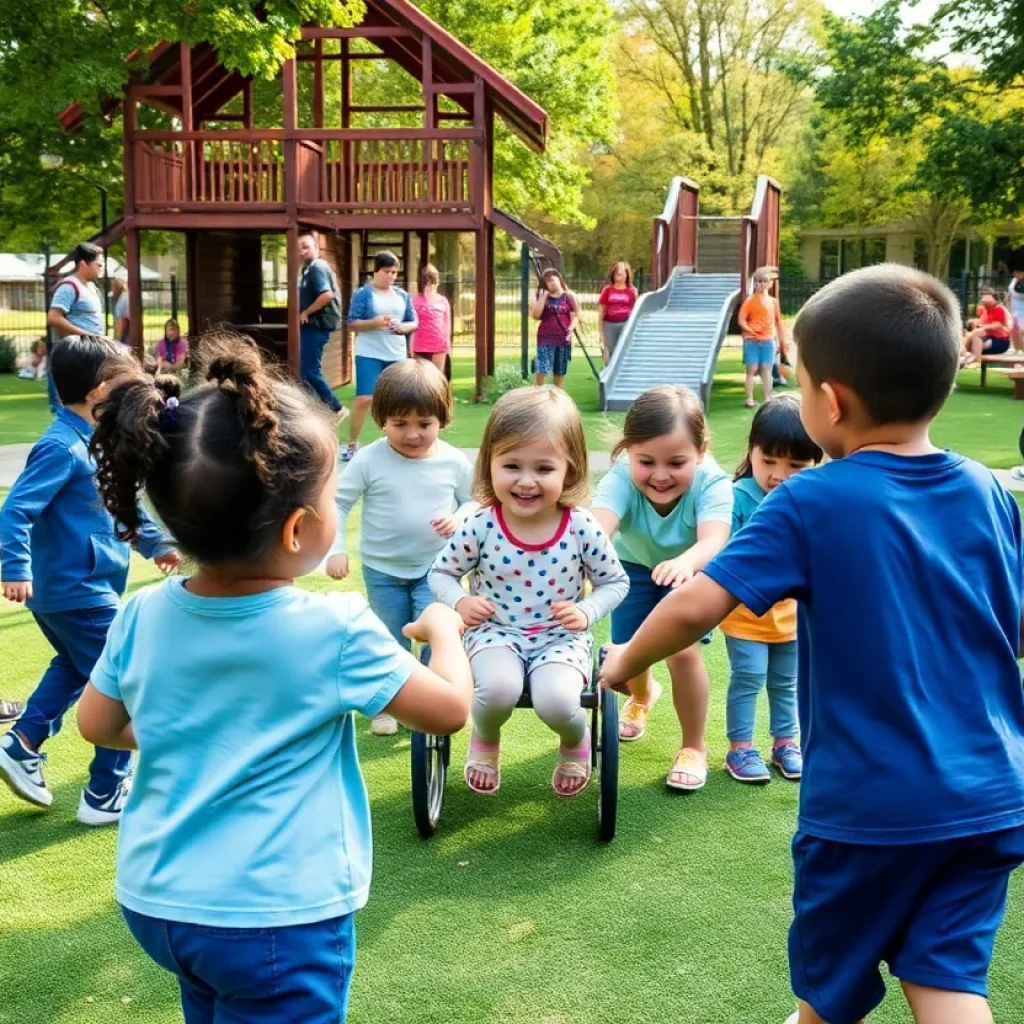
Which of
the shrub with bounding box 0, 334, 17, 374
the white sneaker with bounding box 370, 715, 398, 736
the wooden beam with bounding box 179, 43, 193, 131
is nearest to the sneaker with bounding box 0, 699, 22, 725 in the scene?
the white sneaker with bounding box 370, 715, 398, 736

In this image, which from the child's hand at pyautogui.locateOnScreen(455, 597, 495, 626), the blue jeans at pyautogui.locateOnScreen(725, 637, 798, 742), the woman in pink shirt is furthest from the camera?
the woman in pink shirt

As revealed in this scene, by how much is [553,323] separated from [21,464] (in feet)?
26.1

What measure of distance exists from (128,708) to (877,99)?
24273 mm

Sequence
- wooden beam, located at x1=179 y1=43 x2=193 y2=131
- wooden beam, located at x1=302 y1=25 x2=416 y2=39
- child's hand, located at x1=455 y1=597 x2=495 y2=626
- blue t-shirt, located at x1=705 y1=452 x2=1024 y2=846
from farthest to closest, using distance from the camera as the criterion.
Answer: wooden beam, located at x1=302 y1=25 x2=416 y2=39, wooden beam, located at x1=179 y1=43 x2=193 y2=131, child's hand, located at x1=455 y1=597 x2=495 y2=626, blue t-shirt, located at x1=705 y1=452 x2=1024 y2=846

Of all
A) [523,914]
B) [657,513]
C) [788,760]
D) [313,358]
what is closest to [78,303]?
[313,358]

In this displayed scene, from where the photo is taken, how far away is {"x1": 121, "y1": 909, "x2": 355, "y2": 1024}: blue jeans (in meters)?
1.95

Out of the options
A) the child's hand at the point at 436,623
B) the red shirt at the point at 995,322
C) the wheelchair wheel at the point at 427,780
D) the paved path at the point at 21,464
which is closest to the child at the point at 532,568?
the wheelchair wheel at the point at 427,780

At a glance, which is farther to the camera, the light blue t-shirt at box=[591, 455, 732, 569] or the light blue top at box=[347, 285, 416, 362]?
the light blue top at box=[347, 285, 416, 362]

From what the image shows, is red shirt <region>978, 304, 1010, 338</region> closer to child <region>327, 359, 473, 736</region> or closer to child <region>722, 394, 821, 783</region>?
child <region>722, 394, 821, 783</region>

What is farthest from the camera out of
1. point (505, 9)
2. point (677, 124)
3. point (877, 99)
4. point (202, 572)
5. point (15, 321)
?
point (677, 124)

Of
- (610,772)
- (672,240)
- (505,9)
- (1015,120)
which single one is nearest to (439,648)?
(610,772)

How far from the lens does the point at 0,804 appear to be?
433 centimetres

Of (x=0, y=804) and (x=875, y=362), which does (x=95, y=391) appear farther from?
(x=875, y=362)

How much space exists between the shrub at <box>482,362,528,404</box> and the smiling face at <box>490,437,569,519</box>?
14.0 metres
